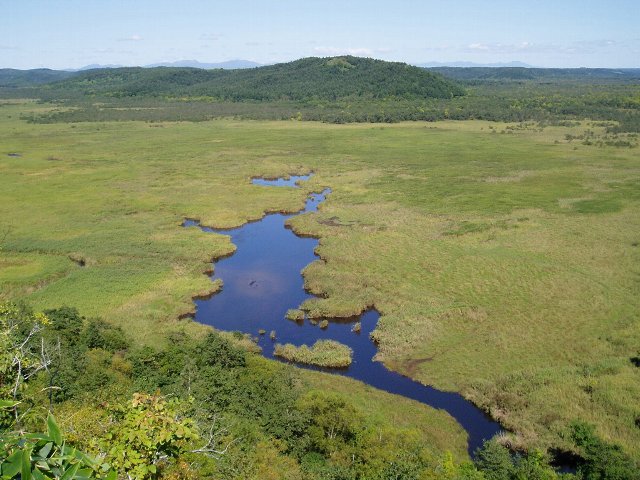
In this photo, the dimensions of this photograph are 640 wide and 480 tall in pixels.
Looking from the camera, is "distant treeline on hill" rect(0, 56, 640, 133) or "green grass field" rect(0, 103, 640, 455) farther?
"distant treeline on hill" rect(0, 56, 640, 133)

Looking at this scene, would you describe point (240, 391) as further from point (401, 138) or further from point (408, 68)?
point (408, 68)

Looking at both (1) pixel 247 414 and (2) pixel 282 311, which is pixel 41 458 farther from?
(2) pixel 282 311

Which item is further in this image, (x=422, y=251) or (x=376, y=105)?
(x=376, y=105)

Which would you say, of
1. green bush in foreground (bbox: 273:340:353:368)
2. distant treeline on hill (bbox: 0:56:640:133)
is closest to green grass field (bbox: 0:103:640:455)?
green bush in foreground (bbox: 273:340:353:368)

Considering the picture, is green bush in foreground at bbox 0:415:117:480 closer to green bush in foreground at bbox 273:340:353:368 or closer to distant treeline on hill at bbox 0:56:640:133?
green bush in foreground at bbox 273:340:353:368

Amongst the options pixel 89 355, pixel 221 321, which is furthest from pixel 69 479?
pixel 221 321

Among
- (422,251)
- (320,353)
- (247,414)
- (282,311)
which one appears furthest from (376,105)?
(247,414)
